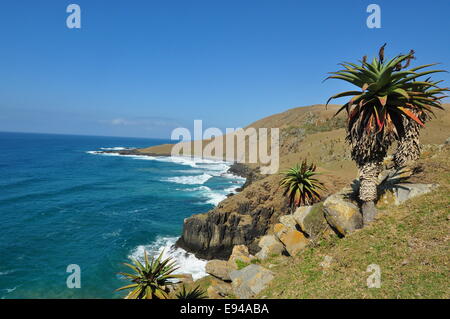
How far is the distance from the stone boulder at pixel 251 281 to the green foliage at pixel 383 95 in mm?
9951

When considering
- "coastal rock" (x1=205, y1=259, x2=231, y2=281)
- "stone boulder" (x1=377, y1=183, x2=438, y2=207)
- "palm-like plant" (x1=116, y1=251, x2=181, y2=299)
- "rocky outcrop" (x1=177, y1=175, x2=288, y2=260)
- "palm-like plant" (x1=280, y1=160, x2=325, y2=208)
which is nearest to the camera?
"palm-like plant" (x1=116, y1=251, x2=181, y2=299)

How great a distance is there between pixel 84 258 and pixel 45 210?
24.3m

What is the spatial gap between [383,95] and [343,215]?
273 inches

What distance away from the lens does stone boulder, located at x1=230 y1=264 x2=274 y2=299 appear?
14.2m

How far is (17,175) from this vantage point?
80.7 meters

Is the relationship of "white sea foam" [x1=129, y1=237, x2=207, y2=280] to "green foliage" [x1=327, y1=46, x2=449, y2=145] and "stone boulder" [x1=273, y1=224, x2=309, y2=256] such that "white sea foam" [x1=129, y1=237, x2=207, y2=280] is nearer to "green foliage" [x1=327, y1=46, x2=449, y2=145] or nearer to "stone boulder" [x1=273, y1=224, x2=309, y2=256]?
"stone boulder" [x1=273, y1=224, x2=309, y2=256]

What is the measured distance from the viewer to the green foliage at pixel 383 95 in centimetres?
1096

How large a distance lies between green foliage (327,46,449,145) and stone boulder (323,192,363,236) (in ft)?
14.2

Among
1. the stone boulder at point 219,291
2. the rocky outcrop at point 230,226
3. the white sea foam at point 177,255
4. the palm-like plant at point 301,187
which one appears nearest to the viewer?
the stone boulder at point 219,291

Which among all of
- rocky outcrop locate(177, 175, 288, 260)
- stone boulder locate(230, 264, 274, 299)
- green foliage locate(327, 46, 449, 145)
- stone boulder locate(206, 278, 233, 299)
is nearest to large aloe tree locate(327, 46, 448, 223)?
green foliage locate(327, 46, 449, 145)

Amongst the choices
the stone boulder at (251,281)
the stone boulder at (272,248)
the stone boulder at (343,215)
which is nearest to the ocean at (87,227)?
the stone boulder at (272,248)

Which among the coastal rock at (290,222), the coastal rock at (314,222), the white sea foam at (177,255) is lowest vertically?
the white sea foam at (177,255)

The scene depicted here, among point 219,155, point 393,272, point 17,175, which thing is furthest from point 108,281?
point 219,155

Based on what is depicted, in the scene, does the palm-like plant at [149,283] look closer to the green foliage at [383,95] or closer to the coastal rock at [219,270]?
the coastal rock at [219,270]
